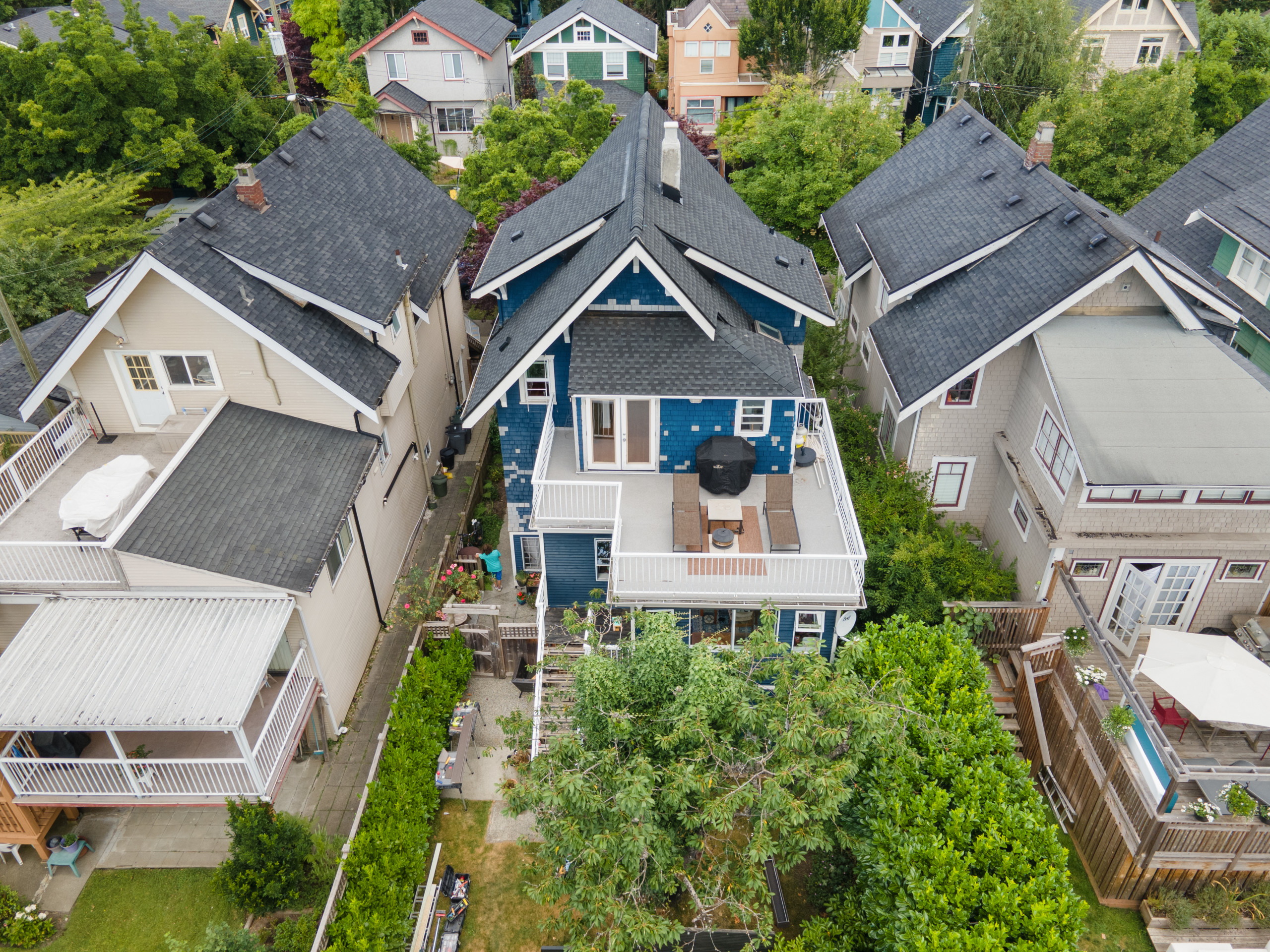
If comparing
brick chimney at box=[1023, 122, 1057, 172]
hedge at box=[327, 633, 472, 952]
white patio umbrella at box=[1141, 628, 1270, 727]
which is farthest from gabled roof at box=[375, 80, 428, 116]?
white patio umbrella at box=[1141, 628, 1270, 727]

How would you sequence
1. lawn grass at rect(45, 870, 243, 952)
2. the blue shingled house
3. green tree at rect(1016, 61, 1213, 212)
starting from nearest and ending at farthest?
lawn grass at rect(45, 870, 243, 952)
the blue shingled house
green tree at rect(1016, 61, 1213, 212)

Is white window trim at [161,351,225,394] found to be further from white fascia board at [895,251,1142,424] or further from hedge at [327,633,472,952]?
white fascia board at [895,251,1142,424]

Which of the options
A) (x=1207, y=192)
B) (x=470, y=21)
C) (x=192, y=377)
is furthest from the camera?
(x=470, y=21)

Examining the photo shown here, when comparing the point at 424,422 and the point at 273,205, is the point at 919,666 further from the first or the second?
the point at 273,205

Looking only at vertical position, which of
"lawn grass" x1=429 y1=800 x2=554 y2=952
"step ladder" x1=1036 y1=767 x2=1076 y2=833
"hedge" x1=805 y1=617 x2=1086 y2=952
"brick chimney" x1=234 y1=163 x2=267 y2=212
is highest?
"brick chimney" x1=234 y1=163 x2=267 y2=212

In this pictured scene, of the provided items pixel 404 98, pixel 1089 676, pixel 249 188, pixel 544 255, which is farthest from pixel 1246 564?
pixel 404 98

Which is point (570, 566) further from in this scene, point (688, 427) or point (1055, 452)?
point (1055, 452)

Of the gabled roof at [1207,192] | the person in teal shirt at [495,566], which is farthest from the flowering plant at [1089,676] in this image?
the gabled roof at [1207,192]

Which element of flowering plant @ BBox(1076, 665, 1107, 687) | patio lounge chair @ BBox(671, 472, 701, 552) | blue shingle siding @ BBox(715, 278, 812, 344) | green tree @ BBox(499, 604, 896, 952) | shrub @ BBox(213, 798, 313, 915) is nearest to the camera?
green tree @ BBox(499, 604, 896, 952)
